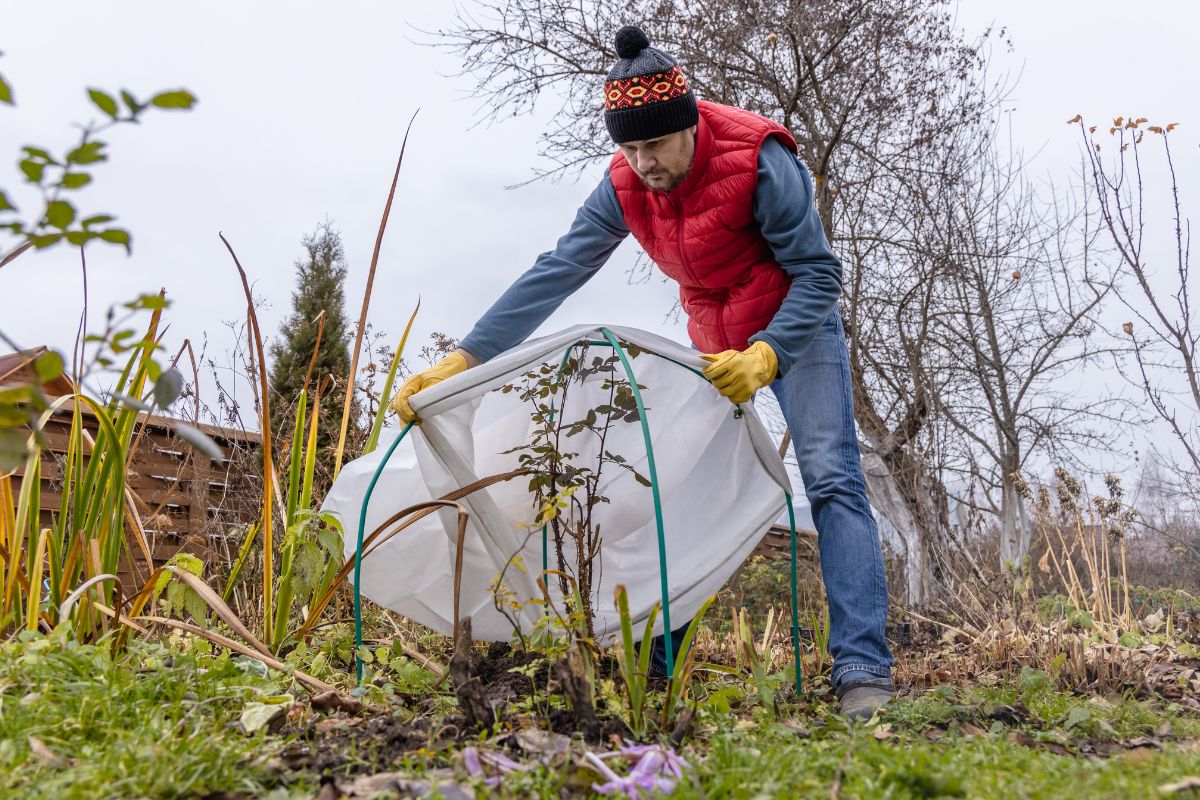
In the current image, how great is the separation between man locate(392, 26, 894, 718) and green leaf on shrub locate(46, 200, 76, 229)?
1146 mm

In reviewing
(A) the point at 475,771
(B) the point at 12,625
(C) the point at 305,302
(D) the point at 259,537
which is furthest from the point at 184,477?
(C) the point at 305,302

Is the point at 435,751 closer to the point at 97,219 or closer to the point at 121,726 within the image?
the point at 121,726

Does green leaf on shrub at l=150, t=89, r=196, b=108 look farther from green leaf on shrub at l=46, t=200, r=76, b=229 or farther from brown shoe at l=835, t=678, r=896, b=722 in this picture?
brown shoe at l=835, t=678, r=896, b=722

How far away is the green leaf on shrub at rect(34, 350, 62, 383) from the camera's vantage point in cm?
89

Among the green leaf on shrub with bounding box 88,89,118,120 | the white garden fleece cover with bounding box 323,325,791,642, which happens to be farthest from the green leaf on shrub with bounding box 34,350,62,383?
the white garden fleece cover with bounding box 323,325,791,642

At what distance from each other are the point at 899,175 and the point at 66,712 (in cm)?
656

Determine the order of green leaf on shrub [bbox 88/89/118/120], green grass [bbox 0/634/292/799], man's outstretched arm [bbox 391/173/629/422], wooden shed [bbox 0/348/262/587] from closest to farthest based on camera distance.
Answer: green leaf on shrub [bbox 88/89/118/120] → green grass [bbox 0/634/292/799] → man's outstretched arm [bbox 391/173/629/422] → wooden shed [bbox 0/348/262/587]

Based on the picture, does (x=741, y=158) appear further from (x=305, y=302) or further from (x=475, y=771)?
(x=305, y=302)

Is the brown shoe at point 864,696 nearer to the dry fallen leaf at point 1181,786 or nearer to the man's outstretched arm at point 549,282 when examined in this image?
the dry fallen leaf at point 1181,786

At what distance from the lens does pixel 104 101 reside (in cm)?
87

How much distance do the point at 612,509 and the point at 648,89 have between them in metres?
1.05

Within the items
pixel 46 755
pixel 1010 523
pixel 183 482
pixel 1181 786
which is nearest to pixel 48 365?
pixel 46 755

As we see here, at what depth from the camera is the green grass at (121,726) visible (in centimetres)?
120

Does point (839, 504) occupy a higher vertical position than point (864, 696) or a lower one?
higher
